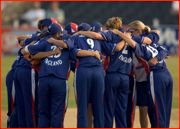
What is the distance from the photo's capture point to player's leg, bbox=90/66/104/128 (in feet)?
15.3

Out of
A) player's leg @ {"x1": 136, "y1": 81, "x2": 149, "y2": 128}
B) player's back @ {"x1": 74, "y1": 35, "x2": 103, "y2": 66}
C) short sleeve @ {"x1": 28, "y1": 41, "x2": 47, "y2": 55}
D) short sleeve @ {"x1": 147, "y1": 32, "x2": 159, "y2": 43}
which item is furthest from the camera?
player's leg @ {"x1": 136, "y1": 81, "x2": 149, "y2": 128}

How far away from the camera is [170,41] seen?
2255 cm

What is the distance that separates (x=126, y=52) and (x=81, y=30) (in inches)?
34.0

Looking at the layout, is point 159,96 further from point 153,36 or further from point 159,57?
point 153,36

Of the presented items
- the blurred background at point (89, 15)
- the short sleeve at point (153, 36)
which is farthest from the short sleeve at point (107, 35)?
the blurred background at point (89, 15)

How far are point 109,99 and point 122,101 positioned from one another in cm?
23

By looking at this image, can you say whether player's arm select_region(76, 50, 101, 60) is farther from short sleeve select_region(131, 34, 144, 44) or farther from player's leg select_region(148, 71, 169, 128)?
player's leg select_region(148, 71, 169, 128)

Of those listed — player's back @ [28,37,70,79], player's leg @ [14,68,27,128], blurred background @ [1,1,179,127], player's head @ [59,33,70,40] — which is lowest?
player's leg @ [14,68,27,128]

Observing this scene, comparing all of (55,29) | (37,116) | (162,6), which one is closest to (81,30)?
(55,29)

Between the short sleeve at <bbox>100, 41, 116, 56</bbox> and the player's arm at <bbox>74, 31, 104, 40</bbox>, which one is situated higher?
the player's arm at <bbox>74, 31, 104, 40</bbox>

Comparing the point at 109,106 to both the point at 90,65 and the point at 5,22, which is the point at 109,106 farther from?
the point at 5,22

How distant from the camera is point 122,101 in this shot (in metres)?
4.96

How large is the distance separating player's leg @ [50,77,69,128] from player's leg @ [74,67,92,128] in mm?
236

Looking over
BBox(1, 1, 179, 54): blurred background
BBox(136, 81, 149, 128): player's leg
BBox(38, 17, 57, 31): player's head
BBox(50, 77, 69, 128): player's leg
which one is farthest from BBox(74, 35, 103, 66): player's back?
BBox(1, 1, 179, 54): blurred background
